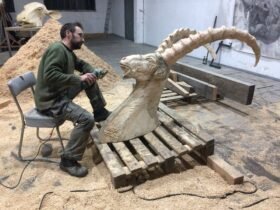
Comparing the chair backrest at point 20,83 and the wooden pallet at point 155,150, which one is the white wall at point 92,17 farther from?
the wooden pallet at point 155,150

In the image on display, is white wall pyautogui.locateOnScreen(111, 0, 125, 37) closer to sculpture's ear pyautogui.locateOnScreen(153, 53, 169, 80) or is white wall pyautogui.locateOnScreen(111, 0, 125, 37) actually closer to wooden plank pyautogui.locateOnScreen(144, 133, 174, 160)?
sculpture's ear pyautogui.locateOnScreen(153, 53, 169, 80)

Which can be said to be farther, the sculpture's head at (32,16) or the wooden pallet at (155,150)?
the sculpture's head at (32,16)

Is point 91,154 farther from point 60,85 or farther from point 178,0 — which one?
point 178,0

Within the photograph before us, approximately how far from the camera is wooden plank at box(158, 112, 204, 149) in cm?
298

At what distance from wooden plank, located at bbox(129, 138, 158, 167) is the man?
1.71ft

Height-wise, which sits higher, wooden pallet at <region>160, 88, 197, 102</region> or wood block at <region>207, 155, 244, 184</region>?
wood block at <region>207, 155, 244, 184</region>

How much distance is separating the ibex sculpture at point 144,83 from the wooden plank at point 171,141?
185mm

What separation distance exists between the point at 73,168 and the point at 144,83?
118 cm

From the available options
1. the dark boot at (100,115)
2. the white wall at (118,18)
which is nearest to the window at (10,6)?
the white wall at (118,18)

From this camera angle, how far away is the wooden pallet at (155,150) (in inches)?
107

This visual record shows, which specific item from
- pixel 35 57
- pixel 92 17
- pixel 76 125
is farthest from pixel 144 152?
pixel 92 17

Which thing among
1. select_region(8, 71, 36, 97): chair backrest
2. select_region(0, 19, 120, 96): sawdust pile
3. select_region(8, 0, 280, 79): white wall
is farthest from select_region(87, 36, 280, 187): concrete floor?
select_region(8, 71, 36, 97): chair backrest

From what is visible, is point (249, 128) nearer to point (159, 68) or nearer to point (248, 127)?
point (248, 127)

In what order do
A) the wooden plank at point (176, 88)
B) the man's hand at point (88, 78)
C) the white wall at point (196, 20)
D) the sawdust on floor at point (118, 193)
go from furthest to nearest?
the white wall at point (196, 20)
the wooden plank at point (176, 88)
the man's hand at point (88, 78)
the sawdust on floor at point (118, 193)
